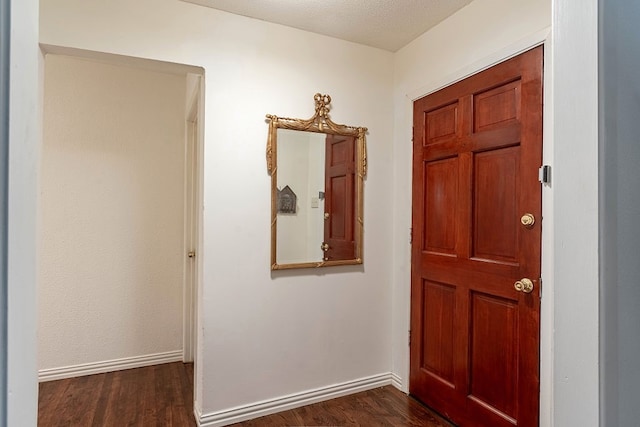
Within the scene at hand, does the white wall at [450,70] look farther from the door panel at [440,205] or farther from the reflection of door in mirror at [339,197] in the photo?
the reflection of door in mirror at [339,197]

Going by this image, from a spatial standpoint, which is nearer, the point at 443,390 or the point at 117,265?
the point at 443,390

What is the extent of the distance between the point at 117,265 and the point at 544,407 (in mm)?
2852

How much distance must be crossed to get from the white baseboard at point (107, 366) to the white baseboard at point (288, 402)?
3.36ft

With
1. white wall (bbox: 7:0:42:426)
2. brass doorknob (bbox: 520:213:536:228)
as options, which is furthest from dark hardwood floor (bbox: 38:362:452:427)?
white wall (bbox: 7:0:42:426)

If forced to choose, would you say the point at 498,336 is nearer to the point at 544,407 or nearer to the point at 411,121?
the point at 544,407

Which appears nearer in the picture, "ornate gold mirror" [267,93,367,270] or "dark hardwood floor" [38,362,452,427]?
"dark hardwood floor" [38,362,452,427]

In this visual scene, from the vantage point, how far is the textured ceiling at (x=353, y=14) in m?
1.95

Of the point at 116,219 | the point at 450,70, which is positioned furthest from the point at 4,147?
the point at 116,219

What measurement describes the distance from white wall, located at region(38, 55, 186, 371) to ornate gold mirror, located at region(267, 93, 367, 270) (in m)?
1.17

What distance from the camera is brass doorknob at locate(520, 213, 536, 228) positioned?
1.62 metres

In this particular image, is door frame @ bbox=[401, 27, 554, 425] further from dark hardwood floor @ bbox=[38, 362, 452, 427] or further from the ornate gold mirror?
the ornate gold mirror

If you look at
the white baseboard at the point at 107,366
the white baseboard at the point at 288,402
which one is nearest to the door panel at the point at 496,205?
the white baseboard at the point at 288,402
